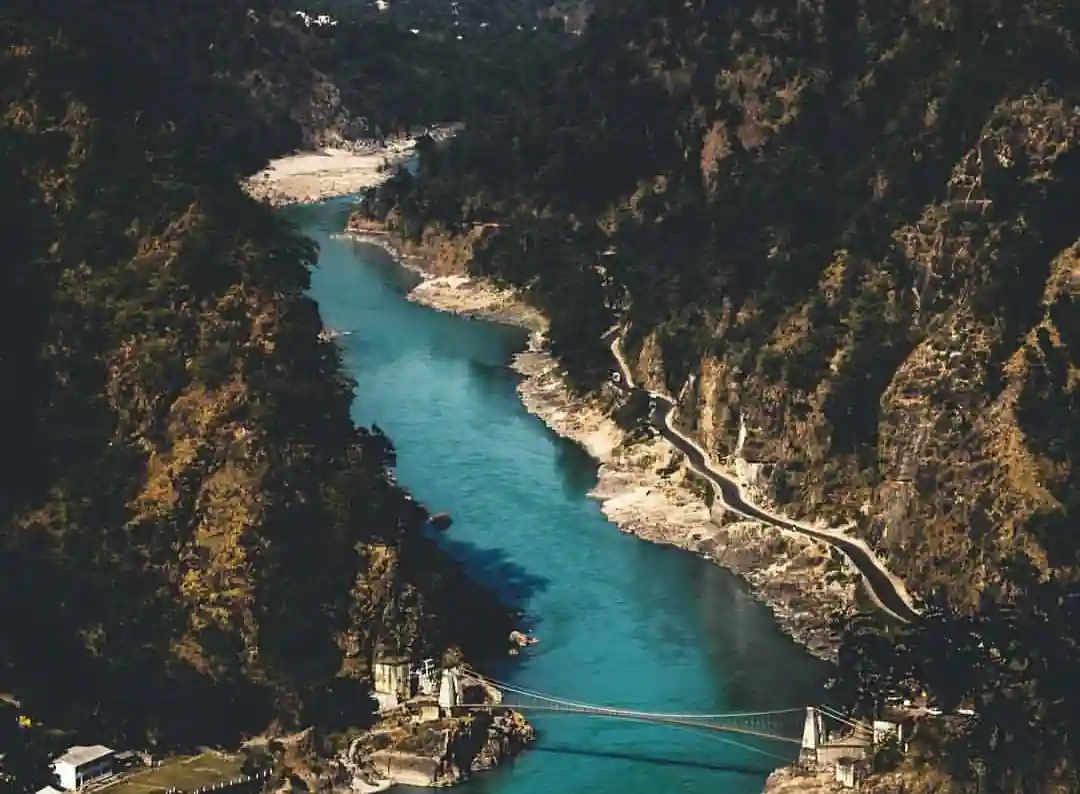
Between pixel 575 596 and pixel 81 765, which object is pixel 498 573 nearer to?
pixel 575 596

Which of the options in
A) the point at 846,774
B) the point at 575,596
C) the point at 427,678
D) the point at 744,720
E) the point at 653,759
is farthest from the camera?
the point at 575,596

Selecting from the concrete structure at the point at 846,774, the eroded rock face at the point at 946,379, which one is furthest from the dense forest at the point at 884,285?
the concrete structure at the point at 846,774

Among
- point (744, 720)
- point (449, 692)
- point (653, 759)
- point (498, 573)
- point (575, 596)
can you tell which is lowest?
point (653, 759)

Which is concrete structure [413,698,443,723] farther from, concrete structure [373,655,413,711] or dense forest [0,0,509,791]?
dense forest [0,0,509,791]

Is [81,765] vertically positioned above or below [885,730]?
below

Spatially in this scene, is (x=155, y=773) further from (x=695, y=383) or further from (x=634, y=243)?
(x=634, y=243)

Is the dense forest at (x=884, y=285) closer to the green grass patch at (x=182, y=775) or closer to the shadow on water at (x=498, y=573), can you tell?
the shadow on water at (x=498, y=573)

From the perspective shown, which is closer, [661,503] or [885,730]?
[885,730]

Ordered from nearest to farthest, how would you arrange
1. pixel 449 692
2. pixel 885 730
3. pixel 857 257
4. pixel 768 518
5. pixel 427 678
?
pixel 885 730 → pixel 449 692 → pixel 427 678 → pixel 768 518 → pixel 857 257

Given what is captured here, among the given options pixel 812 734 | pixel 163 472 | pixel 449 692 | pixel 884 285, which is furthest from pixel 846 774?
pixel 884 285
